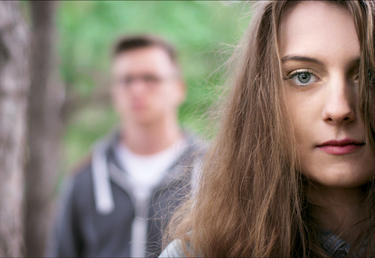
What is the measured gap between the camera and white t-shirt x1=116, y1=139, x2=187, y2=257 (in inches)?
159

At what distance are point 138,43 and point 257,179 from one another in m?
2.97

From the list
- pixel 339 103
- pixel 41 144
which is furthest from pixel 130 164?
pixel 339 103

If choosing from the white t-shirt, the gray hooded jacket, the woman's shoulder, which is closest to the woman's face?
the woman's shoulder

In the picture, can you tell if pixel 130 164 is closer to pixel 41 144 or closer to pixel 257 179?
pixel 41 144

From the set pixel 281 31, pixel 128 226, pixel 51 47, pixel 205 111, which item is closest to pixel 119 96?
pixel 51 47

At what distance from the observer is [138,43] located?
478 centimetres

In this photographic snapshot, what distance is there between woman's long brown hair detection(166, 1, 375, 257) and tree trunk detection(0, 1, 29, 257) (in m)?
1.30

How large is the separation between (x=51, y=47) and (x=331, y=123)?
11.9 feet

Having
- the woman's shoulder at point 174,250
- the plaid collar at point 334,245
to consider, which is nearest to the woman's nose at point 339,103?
the plaid collar at point 334,245

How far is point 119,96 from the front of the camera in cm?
479

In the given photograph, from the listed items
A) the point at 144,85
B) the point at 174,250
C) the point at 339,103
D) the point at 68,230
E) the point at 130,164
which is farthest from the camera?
the point at 144,85

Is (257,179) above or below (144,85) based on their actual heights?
below

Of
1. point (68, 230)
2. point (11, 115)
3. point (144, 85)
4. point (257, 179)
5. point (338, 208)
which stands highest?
point (144, 85)

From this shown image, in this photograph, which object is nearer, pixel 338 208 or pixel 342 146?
pixel 342 146
